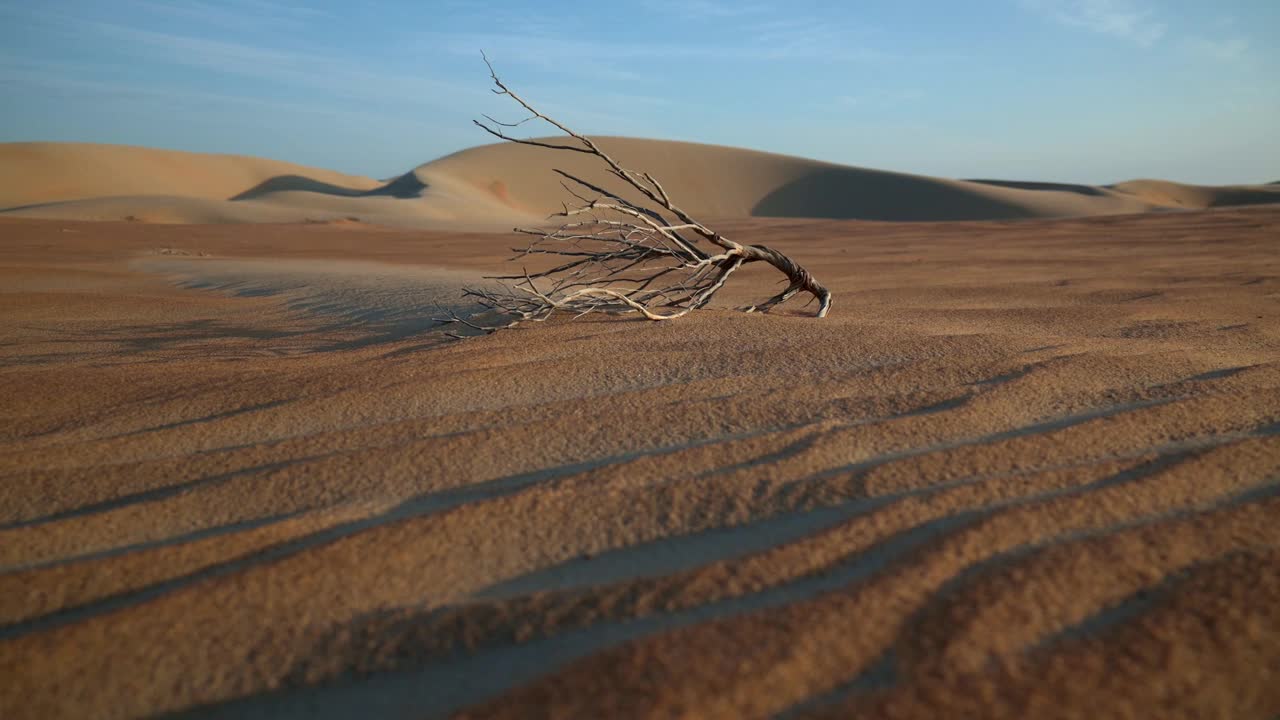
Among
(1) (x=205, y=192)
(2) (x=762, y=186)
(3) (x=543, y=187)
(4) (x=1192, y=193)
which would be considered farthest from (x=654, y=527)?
(1) (x=205, y=192)

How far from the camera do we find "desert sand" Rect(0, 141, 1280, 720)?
0.90m

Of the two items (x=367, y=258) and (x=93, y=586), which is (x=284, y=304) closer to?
(x=93, y=586)

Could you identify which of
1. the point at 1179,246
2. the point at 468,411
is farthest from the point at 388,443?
the point at 1179,246

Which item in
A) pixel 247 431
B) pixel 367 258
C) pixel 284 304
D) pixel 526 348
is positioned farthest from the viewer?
pixel 367 258

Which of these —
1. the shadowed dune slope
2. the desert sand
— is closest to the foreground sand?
the desert sand

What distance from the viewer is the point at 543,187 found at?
1526 inches

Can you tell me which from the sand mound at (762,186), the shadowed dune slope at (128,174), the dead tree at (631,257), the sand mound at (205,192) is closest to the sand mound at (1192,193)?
the sand mound at (762,186)

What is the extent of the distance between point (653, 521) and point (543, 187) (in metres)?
38.7

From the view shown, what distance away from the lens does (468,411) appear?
1818 mm

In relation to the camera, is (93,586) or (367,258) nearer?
(93,586)

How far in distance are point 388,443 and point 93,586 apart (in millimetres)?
591

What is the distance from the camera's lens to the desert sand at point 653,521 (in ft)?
2.96

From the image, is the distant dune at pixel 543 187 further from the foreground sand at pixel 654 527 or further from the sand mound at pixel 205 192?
the foreground sand at pixel 654 527

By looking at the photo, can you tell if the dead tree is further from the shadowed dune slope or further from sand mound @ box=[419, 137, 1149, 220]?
the shadowed dune slope
